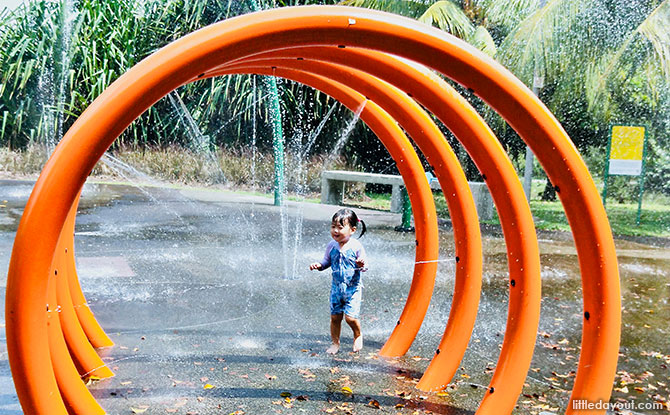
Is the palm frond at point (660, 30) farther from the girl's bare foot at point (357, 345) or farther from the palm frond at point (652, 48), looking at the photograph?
the girl's bare foot at point (357, 345)

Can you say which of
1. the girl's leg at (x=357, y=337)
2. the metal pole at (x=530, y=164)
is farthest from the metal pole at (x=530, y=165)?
the girl's leg at (x=357, y=337)

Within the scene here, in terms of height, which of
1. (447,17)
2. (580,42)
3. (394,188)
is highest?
(447,17)

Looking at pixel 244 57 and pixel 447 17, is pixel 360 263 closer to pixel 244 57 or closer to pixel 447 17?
pixel 244 57

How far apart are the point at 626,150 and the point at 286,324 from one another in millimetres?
11131

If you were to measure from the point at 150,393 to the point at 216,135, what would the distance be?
16.2m

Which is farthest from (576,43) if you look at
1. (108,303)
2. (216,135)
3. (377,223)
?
(108,303)

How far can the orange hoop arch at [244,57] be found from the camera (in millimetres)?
2498

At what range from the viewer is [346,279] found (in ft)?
15.4

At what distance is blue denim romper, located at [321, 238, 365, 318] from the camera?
4.68m

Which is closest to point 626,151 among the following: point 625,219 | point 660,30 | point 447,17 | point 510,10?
point 625,219

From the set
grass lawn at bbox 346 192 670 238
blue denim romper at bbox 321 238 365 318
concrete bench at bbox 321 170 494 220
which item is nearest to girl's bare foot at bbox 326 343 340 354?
blue denim romper at bbox 321 238 365 318

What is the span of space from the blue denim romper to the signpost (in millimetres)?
11005

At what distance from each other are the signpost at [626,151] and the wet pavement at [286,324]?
3713 millimetres

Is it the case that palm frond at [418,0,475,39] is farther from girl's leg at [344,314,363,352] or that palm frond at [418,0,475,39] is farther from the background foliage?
girl's leg at [344,314,363,352]
